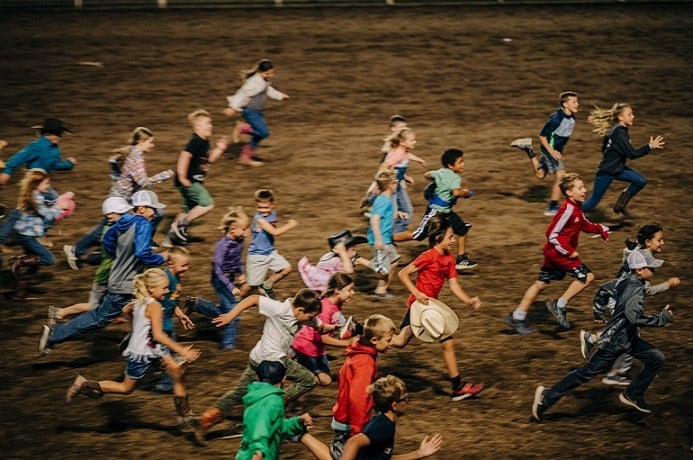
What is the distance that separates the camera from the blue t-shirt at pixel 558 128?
15.3m

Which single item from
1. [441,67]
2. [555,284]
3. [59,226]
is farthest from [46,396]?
[441,67]

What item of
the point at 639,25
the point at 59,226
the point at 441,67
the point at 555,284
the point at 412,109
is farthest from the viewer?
the point at 639,25

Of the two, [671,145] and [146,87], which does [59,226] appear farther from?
[671,145]

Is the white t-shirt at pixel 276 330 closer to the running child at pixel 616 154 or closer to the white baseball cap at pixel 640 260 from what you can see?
the white baseball cap at pixel 640 260

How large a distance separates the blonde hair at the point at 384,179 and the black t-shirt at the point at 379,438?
16.3 ft

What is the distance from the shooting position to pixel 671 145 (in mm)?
18812

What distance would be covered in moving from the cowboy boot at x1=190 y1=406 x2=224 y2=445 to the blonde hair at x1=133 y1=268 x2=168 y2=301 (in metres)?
1.22

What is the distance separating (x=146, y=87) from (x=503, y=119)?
7225mm

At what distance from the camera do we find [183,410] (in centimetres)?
990

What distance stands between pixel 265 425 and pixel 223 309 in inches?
149

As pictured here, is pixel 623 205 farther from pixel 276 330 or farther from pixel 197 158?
pixel 276 330

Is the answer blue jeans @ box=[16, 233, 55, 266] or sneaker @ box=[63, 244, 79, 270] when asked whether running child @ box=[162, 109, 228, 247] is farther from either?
blue jeans @ box=[16, 233, 55, 266]

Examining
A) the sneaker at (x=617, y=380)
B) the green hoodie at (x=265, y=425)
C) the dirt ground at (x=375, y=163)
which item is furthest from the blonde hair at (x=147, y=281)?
the sneaker at (x=617, y=380)

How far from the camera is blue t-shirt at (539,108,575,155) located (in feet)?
50.2
